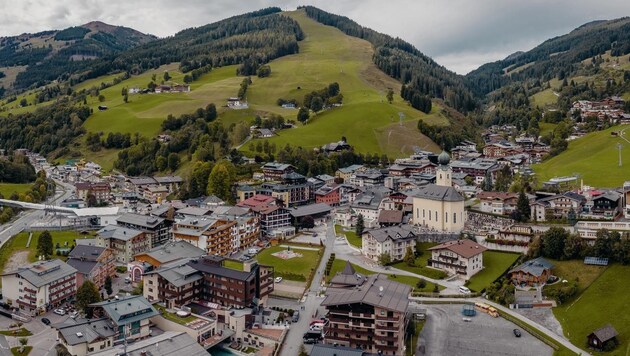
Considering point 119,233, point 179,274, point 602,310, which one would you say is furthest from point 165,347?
point 602,310

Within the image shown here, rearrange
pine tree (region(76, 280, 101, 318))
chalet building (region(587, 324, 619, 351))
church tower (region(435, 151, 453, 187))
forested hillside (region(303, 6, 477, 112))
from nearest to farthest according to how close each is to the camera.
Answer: chalet building (region(587, 324, 619, 351)), pine tree (region(76, 280, 101, 318)), church tower (region(435, 151, 453, 187)), forested hillside (region(303, 6, 477, 112))

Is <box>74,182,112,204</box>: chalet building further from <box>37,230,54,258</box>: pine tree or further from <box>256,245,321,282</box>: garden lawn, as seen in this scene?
<box>256,245,321,282</box>: garden lawn

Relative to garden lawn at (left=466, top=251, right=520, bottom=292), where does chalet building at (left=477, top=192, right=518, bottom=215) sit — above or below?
above

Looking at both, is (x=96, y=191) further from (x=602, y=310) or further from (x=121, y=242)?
(x=602, y=310)

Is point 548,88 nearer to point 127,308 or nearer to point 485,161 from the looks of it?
point 485,161

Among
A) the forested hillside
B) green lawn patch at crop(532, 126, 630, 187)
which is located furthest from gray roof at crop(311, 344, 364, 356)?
the forested hillside

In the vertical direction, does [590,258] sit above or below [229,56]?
below

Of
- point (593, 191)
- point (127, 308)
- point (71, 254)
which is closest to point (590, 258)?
point (593, 191)

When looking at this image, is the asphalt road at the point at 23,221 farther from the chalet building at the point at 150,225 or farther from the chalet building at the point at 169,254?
the chalet building at the point at 169,254
